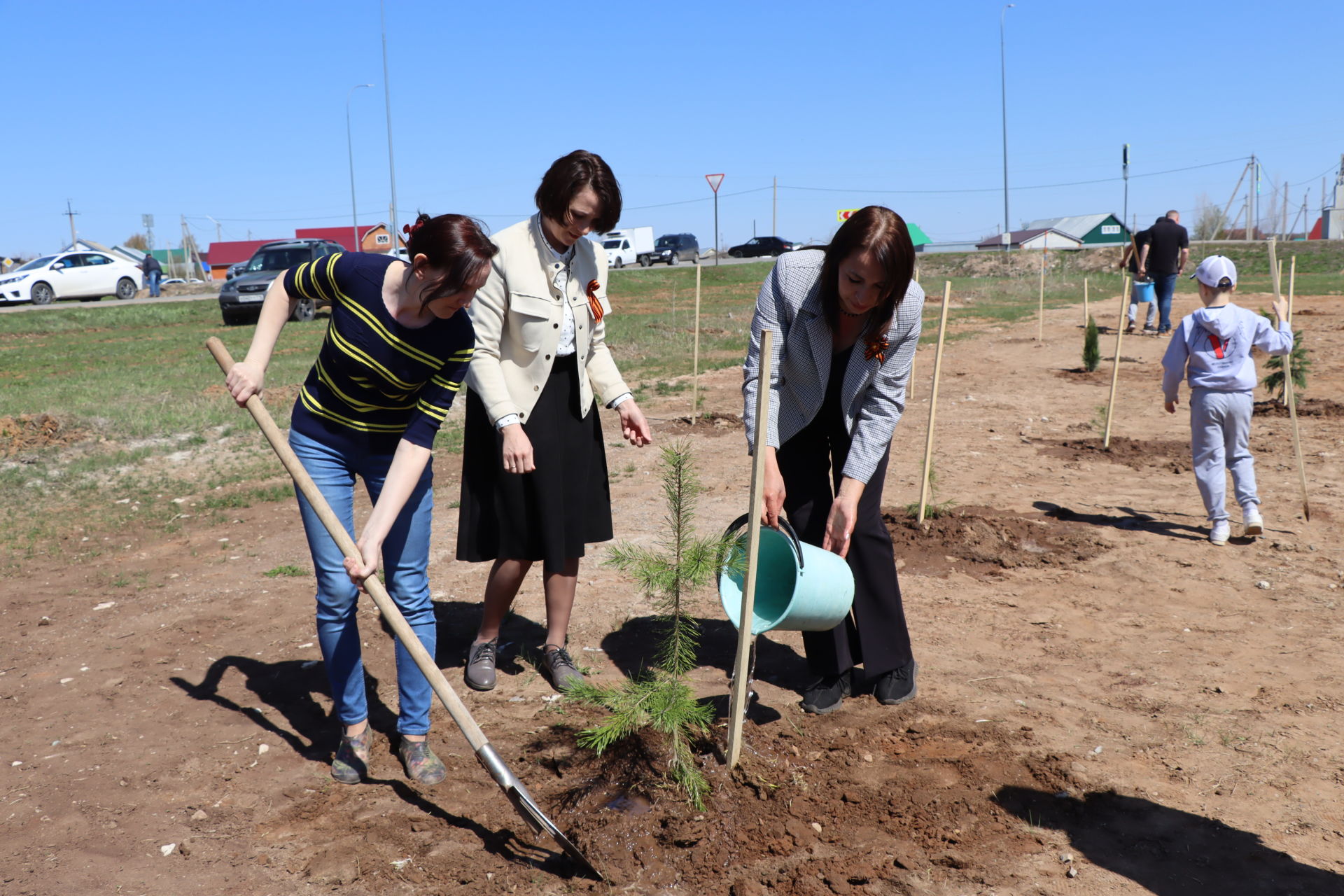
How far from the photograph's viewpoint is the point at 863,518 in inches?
128

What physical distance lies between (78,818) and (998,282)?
91.9 ft

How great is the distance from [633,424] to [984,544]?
2457mm

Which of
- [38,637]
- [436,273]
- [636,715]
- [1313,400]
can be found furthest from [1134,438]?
[38,637]

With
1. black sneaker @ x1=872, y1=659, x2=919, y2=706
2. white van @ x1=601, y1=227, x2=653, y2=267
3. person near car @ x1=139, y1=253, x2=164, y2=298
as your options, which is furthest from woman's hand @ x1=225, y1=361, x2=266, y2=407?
white van @ x1=601, y1=227, x2=653, y2=267

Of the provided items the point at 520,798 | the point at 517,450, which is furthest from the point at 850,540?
the point at 520,798

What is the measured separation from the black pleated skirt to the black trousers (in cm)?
70

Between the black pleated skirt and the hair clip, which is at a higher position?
the hair clip

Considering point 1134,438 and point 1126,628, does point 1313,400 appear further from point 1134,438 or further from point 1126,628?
point 1126,628

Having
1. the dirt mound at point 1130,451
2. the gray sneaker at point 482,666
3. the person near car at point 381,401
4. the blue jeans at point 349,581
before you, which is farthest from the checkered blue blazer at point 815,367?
the dirt mound at point 1130,451

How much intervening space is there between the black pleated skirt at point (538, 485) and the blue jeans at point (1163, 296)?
1237cm

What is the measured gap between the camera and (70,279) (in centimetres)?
2397

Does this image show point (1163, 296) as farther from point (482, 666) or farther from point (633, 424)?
point (482, 666)

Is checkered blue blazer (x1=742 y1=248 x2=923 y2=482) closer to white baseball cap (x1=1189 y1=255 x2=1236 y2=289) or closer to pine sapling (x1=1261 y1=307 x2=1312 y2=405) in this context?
white baseball cap (x1=1189 y1=255 x2=1236 y2=289)

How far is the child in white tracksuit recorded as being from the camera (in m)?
5.21
